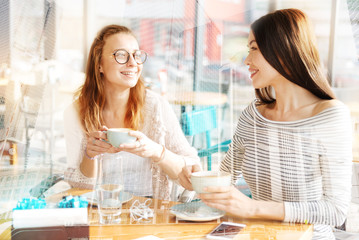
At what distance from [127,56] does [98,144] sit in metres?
0.22

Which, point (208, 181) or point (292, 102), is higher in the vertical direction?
point (292, 102)

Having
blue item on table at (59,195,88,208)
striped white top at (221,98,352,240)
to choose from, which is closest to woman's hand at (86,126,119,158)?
blue item on table at (59,195,88,208)

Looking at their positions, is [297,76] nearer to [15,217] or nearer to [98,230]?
[98,230]

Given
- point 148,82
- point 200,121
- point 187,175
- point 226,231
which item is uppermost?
point 148,82

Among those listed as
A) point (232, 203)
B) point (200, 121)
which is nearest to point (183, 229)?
point (232, 203)

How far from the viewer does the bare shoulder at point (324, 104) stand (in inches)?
33.1

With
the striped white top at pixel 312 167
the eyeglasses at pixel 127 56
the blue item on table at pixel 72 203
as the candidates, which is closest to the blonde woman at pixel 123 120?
the eyeglasses at pixel 127 56

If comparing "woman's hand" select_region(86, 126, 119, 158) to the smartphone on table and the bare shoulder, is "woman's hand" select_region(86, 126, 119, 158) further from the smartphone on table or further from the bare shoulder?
the bare shoulder

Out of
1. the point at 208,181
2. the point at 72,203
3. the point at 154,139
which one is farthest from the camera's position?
the point at 154,139

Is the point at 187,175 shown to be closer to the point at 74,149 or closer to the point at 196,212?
the point at 196,212

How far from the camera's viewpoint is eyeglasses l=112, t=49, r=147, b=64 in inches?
38.4

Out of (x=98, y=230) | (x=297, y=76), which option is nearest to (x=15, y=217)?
(x=98, y=230)

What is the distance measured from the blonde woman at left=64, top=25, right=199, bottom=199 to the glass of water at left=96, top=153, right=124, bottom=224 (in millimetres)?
60

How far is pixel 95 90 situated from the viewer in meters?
1.01
